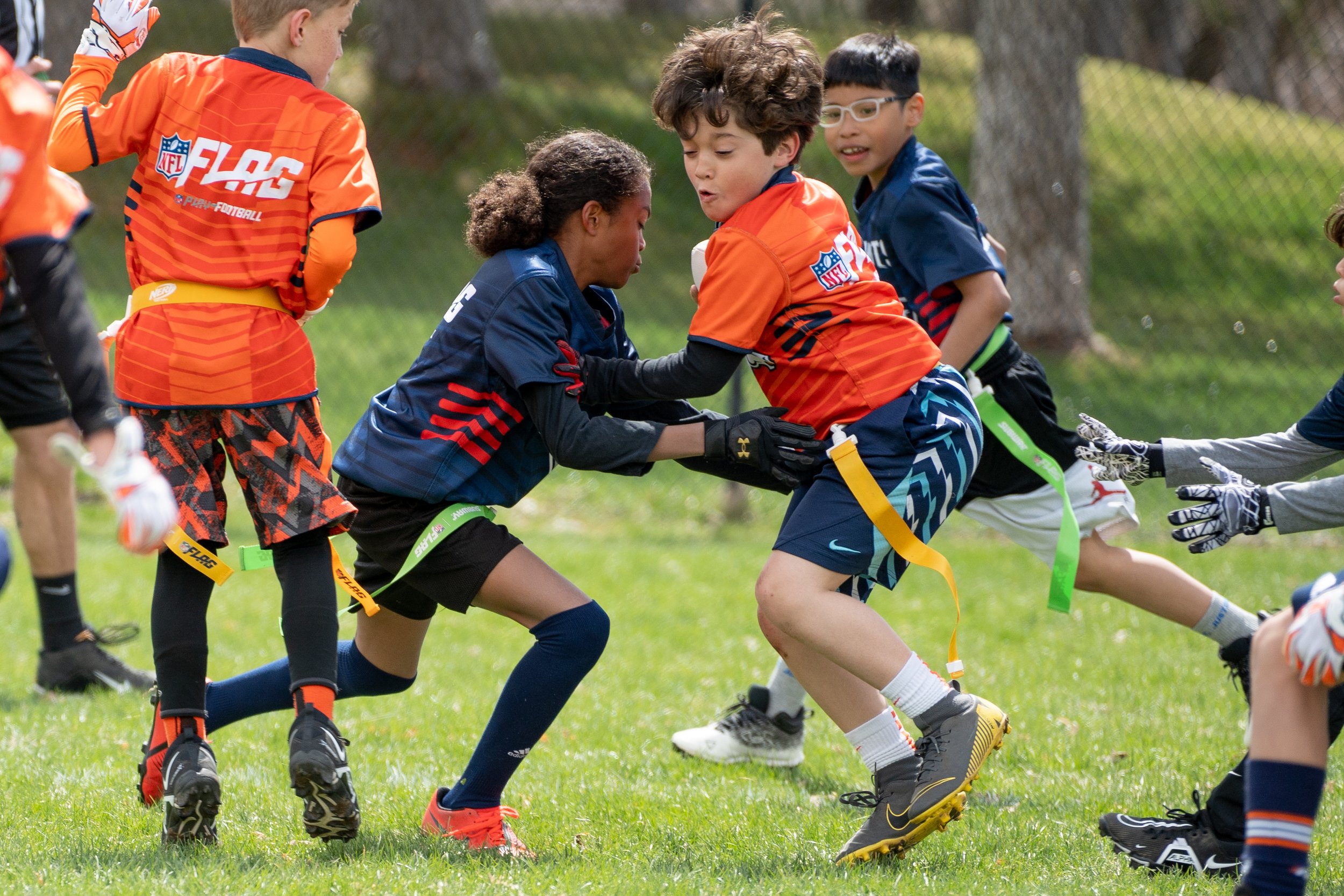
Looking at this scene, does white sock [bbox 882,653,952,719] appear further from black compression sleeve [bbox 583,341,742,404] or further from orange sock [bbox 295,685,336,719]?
orange sock [bbox 295,685,336,719]

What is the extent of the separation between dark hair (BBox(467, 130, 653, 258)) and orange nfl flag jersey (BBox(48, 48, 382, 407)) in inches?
11.9

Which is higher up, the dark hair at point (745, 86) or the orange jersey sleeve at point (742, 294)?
the dark hair at point (745, 86)

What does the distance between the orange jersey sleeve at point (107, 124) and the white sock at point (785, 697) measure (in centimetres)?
240

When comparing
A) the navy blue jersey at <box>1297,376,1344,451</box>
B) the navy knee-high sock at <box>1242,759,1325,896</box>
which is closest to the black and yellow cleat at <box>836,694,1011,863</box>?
the navy knee-high sock at <box>1242,759,1325,896</box>

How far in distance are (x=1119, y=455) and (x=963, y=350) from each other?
570 millimetres

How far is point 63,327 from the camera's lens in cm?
236

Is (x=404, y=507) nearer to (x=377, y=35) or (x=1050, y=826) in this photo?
(x=1050, y=826)

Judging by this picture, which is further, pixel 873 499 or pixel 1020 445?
pixel 1020 445

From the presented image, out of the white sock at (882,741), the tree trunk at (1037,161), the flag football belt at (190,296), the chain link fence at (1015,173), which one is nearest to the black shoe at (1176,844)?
the white sock at (882,741)

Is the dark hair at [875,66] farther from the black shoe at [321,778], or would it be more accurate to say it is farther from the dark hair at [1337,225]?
the black shoe at [321,778]

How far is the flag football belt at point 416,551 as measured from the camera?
10.1 ft

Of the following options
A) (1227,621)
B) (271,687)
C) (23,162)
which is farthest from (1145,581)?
(23,162)

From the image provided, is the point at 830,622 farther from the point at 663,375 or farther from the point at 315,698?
the point at 315,698

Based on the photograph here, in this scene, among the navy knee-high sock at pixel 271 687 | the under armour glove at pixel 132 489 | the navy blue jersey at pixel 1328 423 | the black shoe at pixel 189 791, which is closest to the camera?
the under armour glove at pixel 132 489
